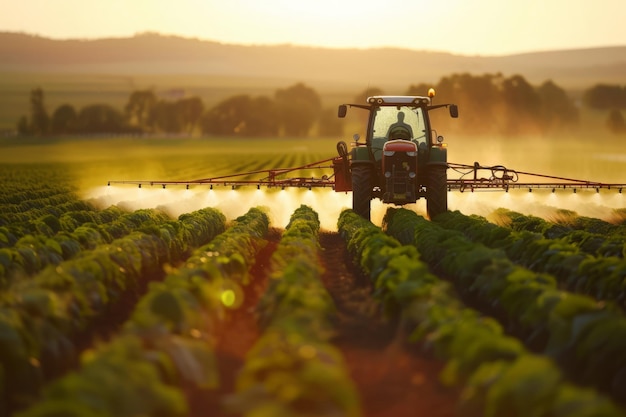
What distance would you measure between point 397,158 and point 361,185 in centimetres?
107

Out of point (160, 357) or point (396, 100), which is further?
point (396, 100)

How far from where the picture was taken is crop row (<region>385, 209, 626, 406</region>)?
7914 millimetres

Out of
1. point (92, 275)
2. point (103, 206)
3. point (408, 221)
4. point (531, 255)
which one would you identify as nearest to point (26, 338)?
point (92, 275)

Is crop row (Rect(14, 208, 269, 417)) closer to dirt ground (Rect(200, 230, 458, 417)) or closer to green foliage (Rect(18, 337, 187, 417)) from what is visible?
green foliage (Rect(18, 337, 187, 417))

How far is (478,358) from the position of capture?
23.8 feet

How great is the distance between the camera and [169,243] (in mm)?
15883

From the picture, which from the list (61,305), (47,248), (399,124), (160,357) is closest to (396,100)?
(399,124)

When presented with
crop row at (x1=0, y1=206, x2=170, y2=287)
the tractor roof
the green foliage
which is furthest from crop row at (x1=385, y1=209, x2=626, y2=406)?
the tractor roof

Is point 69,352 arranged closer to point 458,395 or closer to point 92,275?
point 92,275

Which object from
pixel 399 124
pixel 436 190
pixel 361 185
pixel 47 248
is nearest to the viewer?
pixel 47 248

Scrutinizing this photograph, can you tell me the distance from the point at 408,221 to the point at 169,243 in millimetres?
5173

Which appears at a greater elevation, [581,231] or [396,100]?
[396,100]

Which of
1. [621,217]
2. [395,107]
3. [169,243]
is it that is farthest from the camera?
[621,217]

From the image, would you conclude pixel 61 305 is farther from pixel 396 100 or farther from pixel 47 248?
pixel 396 100
